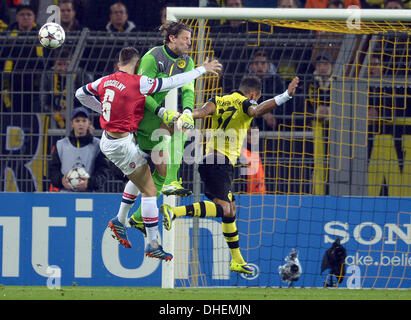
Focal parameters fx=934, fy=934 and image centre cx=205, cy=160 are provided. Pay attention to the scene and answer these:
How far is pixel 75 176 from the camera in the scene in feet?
37.5

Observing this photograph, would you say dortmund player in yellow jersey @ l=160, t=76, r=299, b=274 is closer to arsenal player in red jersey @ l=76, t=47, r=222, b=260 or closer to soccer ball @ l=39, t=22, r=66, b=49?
arsenal player in red jersey @ l=76, t=47, r=222, b=260

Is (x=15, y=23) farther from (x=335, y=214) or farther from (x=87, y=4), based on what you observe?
(x=335, y=214)

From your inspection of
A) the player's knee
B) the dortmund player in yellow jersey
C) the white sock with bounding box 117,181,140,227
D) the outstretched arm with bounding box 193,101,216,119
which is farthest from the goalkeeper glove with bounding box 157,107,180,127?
the player's knee

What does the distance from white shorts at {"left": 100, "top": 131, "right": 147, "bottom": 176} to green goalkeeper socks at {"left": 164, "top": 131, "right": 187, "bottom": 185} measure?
0.30 m

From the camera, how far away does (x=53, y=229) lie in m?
11.4

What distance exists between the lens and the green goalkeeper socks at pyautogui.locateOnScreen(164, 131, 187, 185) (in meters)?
9.52

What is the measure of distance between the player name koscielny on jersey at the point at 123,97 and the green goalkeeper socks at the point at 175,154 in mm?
516

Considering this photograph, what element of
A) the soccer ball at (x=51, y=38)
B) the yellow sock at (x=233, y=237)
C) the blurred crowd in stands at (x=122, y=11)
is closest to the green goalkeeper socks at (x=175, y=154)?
the yellow sock at (x=233, y=237)

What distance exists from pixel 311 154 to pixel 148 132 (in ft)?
8.17

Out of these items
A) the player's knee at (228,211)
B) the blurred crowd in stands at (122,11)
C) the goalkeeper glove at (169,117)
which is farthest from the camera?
the blurred crowd in stands at (122,11)

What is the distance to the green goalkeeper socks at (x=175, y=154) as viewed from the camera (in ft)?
31.2

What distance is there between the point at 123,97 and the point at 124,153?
1.89 ft

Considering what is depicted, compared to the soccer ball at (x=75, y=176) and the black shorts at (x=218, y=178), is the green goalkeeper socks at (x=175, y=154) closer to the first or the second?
the black shorts at (x=218, y=178)

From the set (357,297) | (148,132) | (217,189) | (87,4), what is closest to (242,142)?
(217,189)
